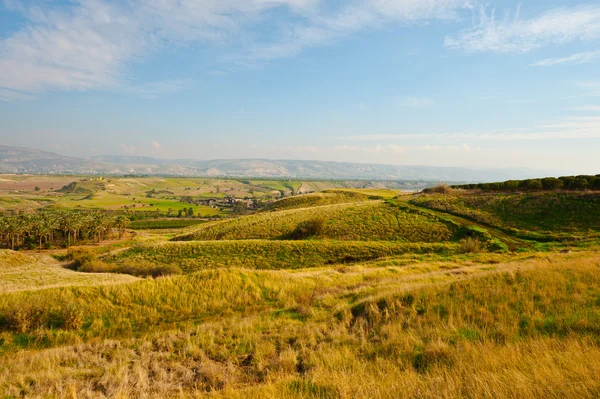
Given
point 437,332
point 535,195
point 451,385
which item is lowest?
point 437,332

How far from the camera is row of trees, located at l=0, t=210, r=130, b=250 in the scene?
7425cm

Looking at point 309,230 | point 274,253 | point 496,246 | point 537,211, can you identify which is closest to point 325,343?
point 274,253

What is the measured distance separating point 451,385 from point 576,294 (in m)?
8.67

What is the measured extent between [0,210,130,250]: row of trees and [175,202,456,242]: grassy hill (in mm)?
44140

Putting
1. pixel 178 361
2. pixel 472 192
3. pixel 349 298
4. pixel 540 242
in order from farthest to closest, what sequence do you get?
pixel 472 192, pixel 540 242, pixel 349 298, pixel 178 361

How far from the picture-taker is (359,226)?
46375 mm

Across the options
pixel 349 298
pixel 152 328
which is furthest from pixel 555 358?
pixel 152 328

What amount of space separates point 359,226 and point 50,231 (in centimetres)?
8336

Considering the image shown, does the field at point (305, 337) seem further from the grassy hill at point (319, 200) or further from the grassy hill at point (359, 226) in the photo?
the grassy hill at point (319, 200)

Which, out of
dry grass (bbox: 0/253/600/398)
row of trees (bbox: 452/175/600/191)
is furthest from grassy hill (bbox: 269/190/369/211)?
dry grass (bbox: 0/253/600/398)

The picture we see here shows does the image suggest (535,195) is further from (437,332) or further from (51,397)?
(51,397)

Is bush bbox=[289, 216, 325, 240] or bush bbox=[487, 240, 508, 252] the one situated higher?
bush bbox=[487, 240, 508, 252]

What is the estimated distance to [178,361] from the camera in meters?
8.26

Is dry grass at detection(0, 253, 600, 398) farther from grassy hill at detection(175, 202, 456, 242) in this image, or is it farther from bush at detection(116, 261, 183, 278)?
grassy hill at detection(175, 202, 456, 242)
